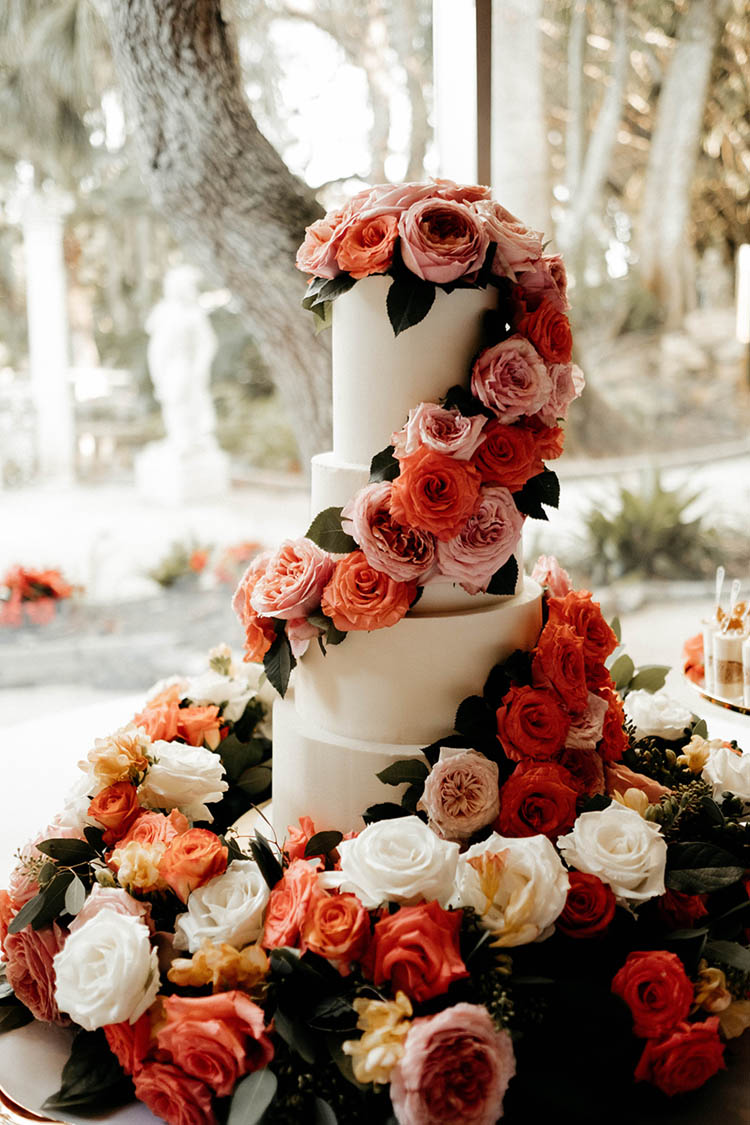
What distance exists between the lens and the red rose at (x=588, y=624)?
5.39 ft

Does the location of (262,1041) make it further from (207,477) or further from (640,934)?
(207,477)

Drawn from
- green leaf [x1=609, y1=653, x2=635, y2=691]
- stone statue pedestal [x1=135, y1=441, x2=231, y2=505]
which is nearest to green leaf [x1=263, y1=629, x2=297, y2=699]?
green leaf [x1=609, y1=653, x2=635, y2=691]

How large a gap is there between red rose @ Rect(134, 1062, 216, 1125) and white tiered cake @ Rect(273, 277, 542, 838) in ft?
1.49

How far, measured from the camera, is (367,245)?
4.86ft

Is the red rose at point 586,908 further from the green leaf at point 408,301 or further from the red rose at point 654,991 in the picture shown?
the green leaf at point 408,301

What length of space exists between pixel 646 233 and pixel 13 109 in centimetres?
425

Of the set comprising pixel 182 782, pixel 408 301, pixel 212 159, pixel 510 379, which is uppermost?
pixel 212 159

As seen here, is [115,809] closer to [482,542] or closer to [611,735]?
[482,542]

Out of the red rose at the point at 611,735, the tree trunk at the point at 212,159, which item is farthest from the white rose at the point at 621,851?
the tree trunk at the point at 212,159

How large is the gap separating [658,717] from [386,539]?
74 cm

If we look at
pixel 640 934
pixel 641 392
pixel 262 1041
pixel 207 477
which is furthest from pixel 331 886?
pixel 641 392

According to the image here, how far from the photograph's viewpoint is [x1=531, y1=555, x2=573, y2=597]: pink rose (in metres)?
1.80

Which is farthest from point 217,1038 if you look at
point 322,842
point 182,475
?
point 182,475

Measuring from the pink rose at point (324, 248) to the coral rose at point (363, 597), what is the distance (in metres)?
0.43
